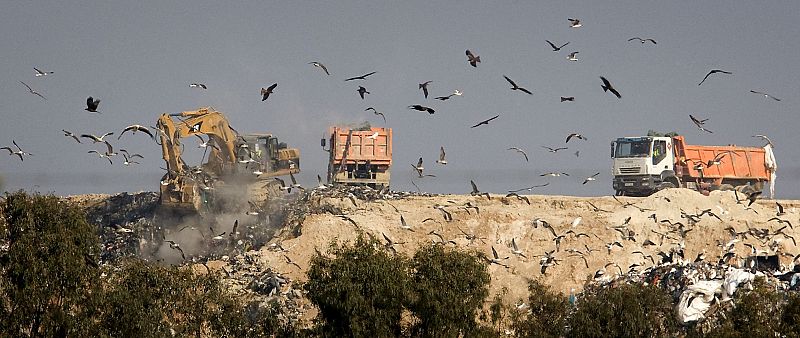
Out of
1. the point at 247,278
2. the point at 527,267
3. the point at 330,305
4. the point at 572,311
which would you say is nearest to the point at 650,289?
the point at 572,311

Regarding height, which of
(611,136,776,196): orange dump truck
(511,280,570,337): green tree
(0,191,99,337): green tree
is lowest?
(511,280,570,337): green tree

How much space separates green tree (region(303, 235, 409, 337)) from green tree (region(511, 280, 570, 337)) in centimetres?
356

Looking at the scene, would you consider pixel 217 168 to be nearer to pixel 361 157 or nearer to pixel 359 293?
pixel 361 157

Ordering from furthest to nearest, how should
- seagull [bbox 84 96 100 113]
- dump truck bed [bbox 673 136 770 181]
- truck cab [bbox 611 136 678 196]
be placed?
dump truck bed [bbox 673 136 770 181] < truck cab [bbox 611 136 678 196] < seagull [bbox 84 96 100 113]

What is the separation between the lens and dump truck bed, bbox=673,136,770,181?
5434 cm

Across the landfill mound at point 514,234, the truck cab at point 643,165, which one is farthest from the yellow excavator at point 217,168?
the truck cab at point 643,165

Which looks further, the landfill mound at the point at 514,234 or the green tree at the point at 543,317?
the landfill mound at the point at 514,234

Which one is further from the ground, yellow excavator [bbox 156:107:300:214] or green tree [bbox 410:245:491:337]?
yellow excavator [bbox 156:107:300:214]

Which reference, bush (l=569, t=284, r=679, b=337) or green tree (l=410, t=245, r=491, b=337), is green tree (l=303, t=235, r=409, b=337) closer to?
green tree (l=410, t=245, r=491, b=337)

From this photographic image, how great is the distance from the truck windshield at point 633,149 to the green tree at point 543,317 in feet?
69.5

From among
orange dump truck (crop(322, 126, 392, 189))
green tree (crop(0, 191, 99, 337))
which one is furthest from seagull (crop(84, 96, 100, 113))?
orange dump truck (crop(322, 126, 392, 189))

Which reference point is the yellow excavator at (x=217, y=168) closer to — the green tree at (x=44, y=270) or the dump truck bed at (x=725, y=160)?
the green tree at (x=44, y=270)

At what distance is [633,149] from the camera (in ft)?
176

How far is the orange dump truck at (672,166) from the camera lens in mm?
53375
